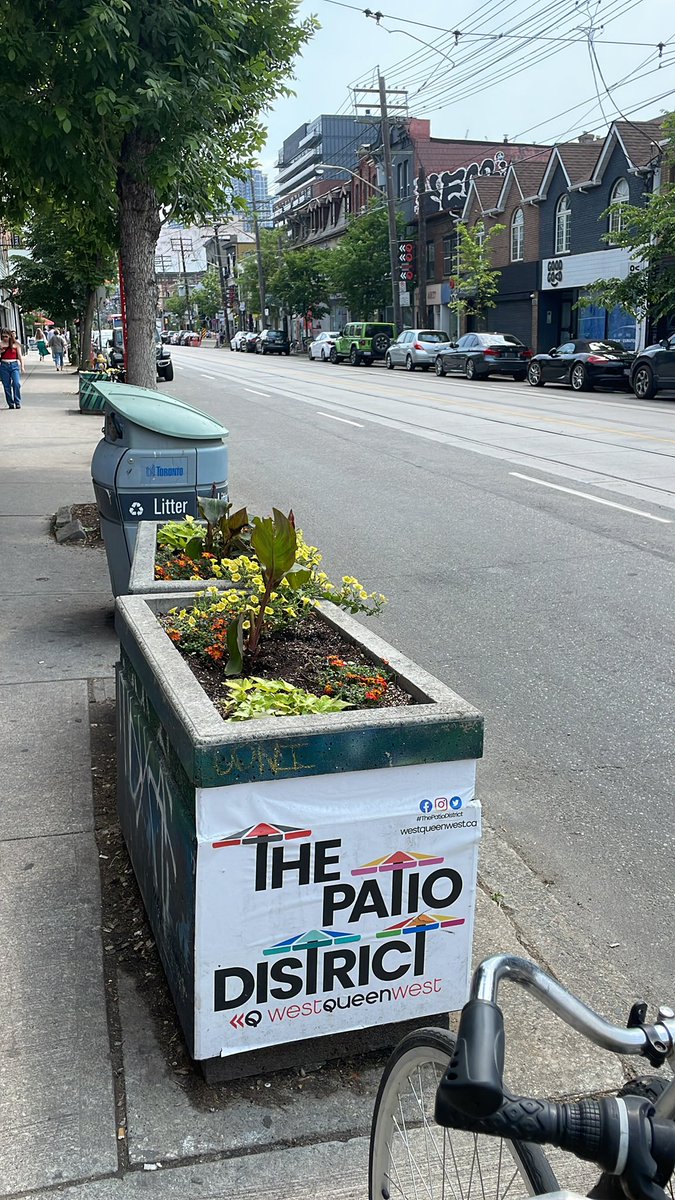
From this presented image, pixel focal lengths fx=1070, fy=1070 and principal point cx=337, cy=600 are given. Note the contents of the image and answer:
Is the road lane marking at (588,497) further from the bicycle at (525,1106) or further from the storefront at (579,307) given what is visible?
the storefront at (579,307)

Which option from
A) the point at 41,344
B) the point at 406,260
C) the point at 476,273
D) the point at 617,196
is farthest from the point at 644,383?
the point at 41,344

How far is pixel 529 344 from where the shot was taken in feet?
146

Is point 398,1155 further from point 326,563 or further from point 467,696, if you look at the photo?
point 326,563

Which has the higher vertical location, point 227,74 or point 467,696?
point 227,74

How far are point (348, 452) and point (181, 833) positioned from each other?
13.6 m

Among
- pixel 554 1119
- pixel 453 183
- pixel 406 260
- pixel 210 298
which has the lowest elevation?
pixel 554 1119

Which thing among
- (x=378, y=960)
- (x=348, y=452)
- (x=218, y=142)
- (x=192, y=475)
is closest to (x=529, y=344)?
(x=348, y=452)

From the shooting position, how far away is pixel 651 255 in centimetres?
2864

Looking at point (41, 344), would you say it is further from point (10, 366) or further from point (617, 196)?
point (10, 366)

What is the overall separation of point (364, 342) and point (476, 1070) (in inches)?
1928

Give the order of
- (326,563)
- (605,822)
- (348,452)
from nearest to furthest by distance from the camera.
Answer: (605,822)
(326,563)
(348,452)

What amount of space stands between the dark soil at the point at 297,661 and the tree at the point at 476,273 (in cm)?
4362

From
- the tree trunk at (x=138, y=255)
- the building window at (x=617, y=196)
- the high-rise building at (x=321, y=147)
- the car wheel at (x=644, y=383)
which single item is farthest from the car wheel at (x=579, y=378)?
the high-rise building at (x=321, y=147)

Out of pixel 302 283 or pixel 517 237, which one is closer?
pixel 517 237
